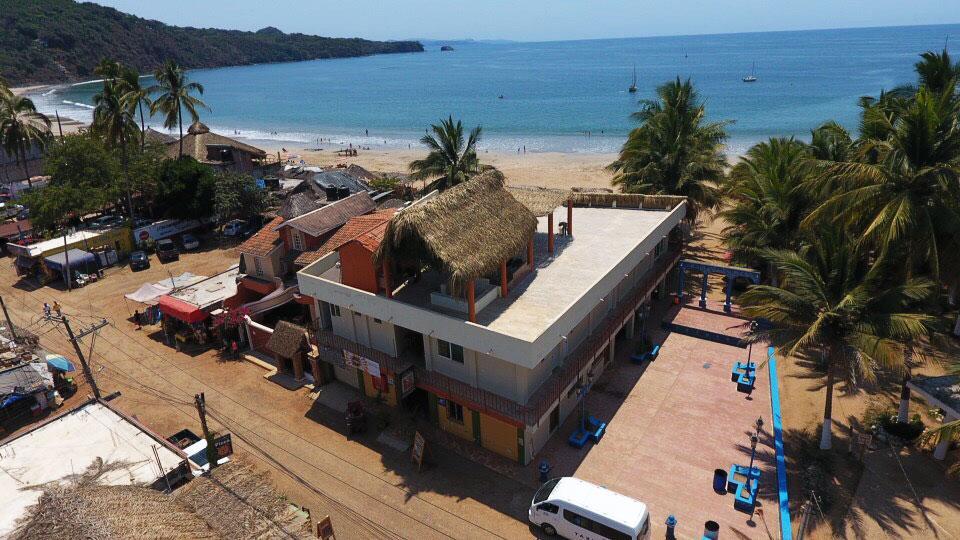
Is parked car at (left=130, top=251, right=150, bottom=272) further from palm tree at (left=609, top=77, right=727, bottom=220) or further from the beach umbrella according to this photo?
palm tree at (left=609, top=77, right=727, bottom=220)

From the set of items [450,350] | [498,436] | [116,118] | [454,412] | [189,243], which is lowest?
[498,436]

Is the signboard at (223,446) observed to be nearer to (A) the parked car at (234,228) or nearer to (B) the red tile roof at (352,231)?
(B) the red tile roof at (352,231)

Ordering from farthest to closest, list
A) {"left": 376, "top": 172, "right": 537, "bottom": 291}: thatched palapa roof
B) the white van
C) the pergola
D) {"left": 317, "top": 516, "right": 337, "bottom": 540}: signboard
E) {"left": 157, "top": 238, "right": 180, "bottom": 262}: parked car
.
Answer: {"left": 157, "top": 238, "right": 180, "bottom": 262}: parked car
{"left": 376, "top": 172, "right": 537, "bottom": 291}: thatched palapa roof
the pergola
{"left": 317, "top": 516, "right": 337, "bottom": 540}: signboard
the white van

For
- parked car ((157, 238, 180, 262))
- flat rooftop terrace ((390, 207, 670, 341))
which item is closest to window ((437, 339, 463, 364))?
flat rooftop terrace ((390, 207, 670, 341))

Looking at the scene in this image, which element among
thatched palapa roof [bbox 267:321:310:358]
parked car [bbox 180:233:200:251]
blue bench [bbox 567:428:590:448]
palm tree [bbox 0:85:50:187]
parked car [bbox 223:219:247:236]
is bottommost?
blue bench [bbox 567:428:590:448]

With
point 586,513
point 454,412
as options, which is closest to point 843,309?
point 586,513

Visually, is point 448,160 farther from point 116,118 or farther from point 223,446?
point 116,118

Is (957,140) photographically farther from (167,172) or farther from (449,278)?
(167,172)
